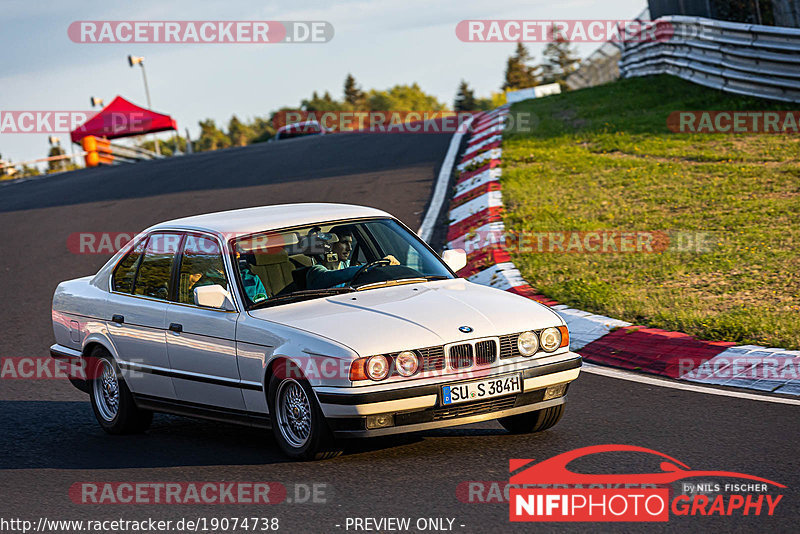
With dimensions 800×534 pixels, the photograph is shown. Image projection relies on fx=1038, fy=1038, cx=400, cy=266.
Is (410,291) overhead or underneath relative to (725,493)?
overhead

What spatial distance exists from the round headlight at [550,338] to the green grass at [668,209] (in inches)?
90.8

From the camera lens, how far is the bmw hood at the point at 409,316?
18.8ft

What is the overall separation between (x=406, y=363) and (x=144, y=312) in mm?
2332

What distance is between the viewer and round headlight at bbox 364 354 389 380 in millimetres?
5625

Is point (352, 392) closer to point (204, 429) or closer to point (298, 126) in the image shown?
point (204, 429)

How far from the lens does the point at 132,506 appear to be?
546 cm

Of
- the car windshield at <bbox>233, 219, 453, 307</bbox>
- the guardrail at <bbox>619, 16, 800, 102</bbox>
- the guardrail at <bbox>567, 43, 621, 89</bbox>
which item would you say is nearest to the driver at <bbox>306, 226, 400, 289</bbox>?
→ the car windshield at <bbox>233, 219, 453, 307</bbox>

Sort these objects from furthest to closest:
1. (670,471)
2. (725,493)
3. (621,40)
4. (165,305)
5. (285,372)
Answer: (621,40) < (165,305) < (285,372) < (670,471) < (725,493)

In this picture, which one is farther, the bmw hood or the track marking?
the track marking

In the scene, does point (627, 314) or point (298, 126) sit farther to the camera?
point (298, 126)

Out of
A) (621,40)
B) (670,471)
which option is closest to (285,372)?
(670,471)

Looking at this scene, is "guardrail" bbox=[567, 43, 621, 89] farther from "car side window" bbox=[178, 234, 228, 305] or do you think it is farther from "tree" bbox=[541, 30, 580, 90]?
"tree" bbox=[541, 30, 580, 90]

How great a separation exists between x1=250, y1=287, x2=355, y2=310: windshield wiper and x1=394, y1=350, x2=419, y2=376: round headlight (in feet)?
3.48

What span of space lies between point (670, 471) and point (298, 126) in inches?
1508
